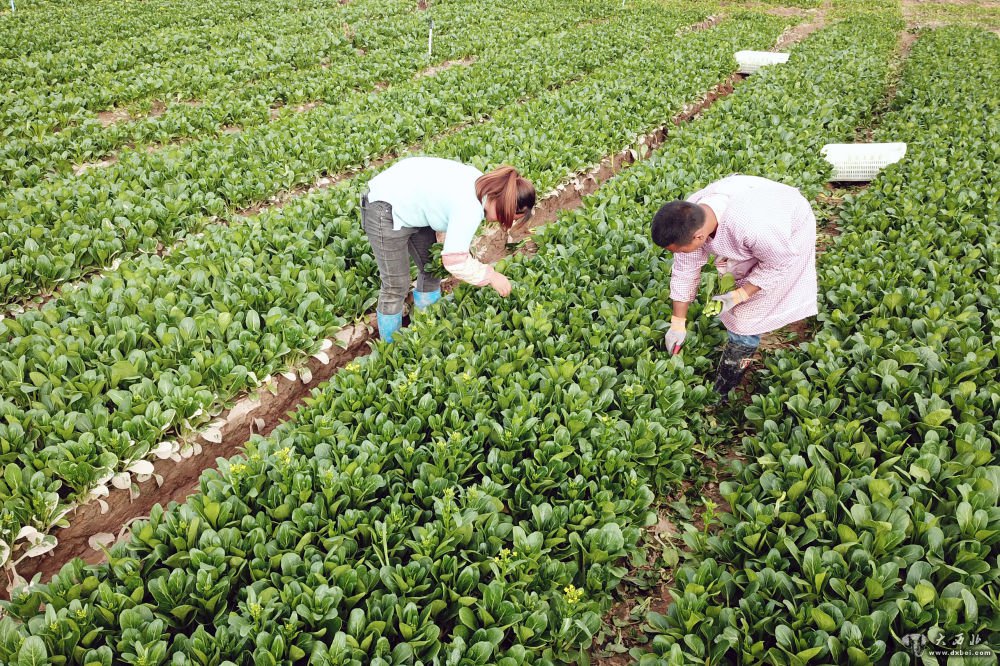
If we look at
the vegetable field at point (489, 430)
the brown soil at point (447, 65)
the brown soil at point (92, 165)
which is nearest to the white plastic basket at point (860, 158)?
the vegetable field at point (489, 430)

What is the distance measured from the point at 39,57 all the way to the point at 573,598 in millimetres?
14591

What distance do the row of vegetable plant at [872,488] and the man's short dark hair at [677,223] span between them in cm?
134

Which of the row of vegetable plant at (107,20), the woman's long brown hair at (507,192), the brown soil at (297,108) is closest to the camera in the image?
the woman's long brown hair at (507,192)

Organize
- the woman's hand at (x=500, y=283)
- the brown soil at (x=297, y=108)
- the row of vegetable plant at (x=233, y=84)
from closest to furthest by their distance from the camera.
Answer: the woman's hand at (x=500, y=283) < the row of vegetable plant at (x=233, y=84) < the brown soil at (x=297, y=108)

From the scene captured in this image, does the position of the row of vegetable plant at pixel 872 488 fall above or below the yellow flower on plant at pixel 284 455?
below

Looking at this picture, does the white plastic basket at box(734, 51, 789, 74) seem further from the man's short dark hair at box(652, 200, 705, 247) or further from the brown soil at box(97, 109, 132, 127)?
the brown soil at box(97, 109, 132, 127)

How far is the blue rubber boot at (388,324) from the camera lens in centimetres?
427

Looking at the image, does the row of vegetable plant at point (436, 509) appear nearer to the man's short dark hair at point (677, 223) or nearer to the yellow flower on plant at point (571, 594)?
the yellow flower on plant at point (571, 594)

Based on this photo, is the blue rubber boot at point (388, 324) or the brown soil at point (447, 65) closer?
the blue rubber boot at point (388, 324)

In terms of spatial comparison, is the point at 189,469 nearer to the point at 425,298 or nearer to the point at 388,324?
the point at 388,324

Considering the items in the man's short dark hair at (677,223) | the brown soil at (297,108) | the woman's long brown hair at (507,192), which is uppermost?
the brown soil at (297,108)

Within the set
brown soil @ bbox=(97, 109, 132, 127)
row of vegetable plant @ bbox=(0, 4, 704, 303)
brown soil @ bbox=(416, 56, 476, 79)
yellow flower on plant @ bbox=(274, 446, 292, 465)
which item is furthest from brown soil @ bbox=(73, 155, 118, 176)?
brown soil @ bbox=(416, 56, 476, 79)

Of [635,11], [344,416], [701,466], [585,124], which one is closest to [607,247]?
[701,466]

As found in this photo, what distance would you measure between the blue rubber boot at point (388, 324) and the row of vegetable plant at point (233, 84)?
5.40 m
